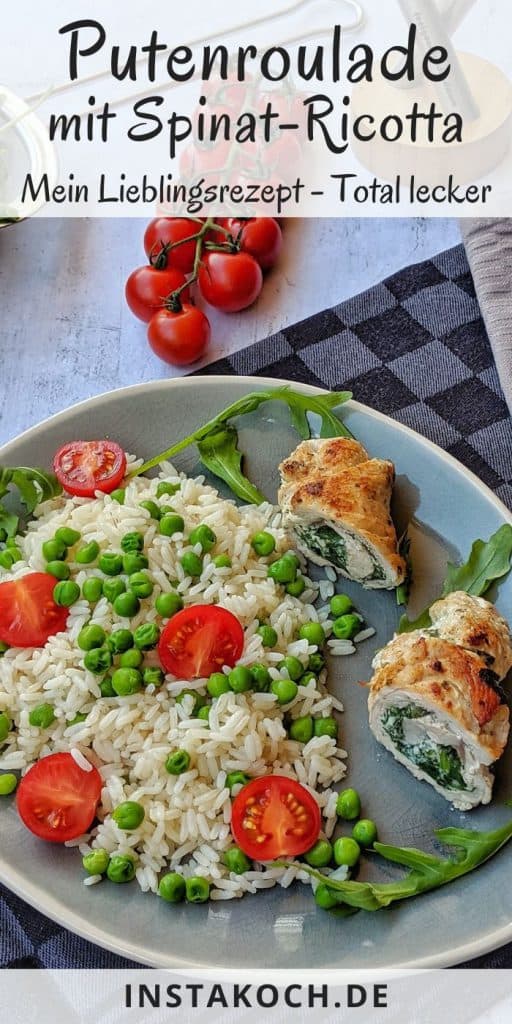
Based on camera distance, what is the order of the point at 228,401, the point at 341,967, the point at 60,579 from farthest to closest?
the point at 228,401
the point at 60,579
the point at 341,967

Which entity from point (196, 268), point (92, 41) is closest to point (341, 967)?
point (196, 268)

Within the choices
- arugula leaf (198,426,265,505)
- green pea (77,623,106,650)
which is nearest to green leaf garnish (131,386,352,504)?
arugula leaf (198,426,265,505)

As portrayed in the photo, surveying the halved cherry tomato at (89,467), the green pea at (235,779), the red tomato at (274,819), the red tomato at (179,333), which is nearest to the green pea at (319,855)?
the red tomato at (274,819)

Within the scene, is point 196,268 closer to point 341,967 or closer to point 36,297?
point 36,297

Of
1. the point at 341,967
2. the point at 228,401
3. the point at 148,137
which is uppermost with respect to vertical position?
the point at 148,137

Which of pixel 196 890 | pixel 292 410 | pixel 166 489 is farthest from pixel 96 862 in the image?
pixel 292 410

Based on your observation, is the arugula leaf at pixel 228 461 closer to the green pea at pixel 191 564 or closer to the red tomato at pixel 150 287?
the green pea at pixel 191 564
